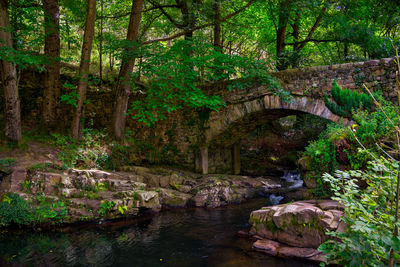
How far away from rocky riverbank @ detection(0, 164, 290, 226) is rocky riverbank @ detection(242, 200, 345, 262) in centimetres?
318

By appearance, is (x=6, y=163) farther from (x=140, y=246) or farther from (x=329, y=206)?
(x=329, y=206)

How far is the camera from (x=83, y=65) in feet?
26.8

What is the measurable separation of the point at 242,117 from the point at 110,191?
197 inches

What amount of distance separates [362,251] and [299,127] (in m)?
13.8

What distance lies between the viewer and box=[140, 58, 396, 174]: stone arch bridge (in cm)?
731

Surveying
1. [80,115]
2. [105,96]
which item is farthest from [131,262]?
[105,96]

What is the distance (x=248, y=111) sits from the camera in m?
9.31

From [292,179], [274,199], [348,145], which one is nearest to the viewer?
[348,145]

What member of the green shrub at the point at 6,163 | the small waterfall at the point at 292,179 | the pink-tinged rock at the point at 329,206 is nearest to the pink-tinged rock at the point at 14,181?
the green shrub at the point at 6,163

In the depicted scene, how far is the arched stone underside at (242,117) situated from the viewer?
8.05 metres

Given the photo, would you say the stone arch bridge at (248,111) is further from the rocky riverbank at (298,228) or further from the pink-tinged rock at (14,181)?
the pink-tinged rock at (14,181)

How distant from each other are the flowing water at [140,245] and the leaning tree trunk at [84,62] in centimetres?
355

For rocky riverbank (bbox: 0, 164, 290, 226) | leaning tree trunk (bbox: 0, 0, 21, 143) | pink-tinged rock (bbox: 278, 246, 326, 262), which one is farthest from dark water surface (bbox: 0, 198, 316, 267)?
leaning tree trunk (bbox: 0, 0, 21, 143)

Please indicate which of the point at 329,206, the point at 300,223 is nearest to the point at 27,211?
the point at 300,223
